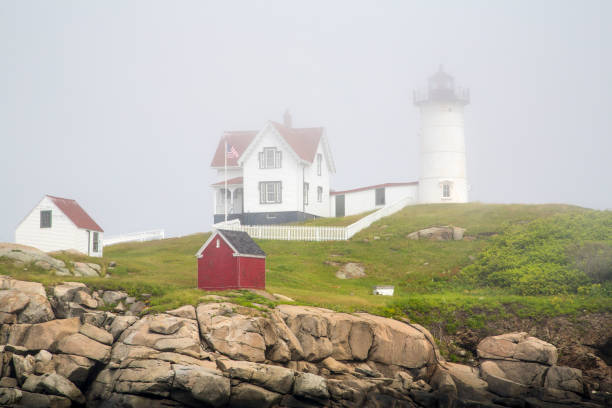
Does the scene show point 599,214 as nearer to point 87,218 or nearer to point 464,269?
point 464,269

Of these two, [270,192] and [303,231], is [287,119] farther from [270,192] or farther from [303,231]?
[303,231]

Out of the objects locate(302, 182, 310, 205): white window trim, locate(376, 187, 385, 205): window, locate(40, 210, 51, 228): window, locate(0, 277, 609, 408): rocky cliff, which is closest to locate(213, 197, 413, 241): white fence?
locate(302, 182, 310, 205): white window trim

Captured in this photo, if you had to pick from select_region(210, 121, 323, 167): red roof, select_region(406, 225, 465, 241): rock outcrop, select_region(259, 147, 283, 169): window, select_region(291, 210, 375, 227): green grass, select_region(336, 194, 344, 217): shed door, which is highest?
select_region(210, 121, 323, 167): red roof

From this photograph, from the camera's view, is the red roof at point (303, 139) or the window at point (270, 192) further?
the red roof at point (303, 139)

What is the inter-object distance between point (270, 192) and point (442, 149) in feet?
46.7

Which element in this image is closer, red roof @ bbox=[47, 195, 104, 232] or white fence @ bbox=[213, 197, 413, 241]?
red roof @ bbox=[47, 195, 104, 232]

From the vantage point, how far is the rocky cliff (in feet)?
78.6

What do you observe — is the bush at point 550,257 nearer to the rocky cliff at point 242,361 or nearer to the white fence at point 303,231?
the rocky cliff at point 242,361

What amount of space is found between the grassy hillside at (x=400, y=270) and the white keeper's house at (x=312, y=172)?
2.97 metres

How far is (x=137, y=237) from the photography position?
5381 cm

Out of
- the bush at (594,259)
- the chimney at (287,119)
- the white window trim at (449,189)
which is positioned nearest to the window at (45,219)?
the chimney at (287,119)

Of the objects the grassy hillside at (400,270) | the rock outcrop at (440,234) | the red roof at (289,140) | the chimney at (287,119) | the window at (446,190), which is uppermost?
the chimney at (287,119)

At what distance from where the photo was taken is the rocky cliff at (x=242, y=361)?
24.0 m

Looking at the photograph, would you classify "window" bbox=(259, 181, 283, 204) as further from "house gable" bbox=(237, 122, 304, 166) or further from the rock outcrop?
the rock outcrop
